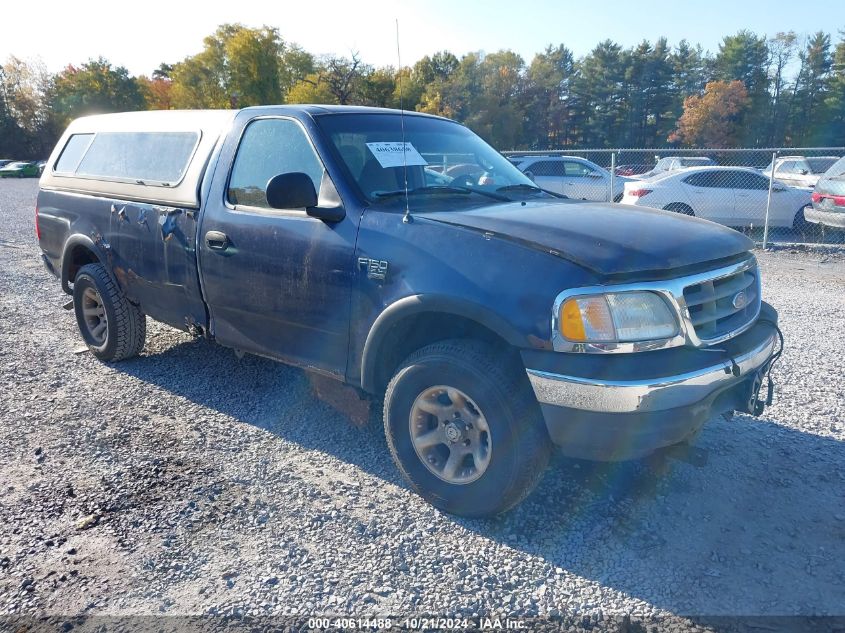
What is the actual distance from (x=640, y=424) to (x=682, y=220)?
1385mm

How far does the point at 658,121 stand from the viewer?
6412 centimetres

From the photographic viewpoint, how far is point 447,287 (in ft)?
9.78

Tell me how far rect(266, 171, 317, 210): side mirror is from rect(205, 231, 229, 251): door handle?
0.75 metres

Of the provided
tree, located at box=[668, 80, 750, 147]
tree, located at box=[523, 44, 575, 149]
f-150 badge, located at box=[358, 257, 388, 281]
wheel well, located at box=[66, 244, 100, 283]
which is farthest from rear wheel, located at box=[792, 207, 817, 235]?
tree, located at box=[523, 44, 575, 149]

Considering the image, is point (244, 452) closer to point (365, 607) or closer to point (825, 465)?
point (365, 607)

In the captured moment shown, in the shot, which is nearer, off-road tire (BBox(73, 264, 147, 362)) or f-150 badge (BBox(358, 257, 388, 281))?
f-150 badge (BBox(358, 257, 388, 281))

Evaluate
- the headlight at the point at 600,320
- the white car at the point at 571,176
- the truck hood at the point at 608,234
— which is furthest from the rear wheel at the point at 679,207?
the headlight at the point at 600,320

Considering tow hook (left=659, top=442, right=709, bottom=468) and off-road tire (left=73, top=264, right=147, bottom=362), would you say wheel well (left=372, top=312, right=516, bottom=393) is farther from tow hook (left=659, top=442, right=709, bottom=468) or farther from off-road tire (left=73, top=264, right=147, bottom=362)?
off-road tire (left=73, top=264, right=147, bottom=362)

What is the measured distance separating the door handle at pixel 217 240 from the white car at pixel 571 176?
12.4 metres

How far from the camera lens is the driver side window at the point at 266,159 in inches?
149

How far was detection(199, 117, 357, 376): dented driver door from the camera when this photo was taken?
3512 millimetres

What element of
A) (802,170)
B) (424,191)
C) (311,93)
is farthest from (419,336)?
(311,93)

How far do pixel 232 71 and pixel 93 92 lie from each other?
57.1 feet

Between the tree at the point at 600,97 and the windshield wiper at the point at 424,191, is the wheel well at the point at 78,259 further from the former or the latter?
the tree at the point at 600,97
